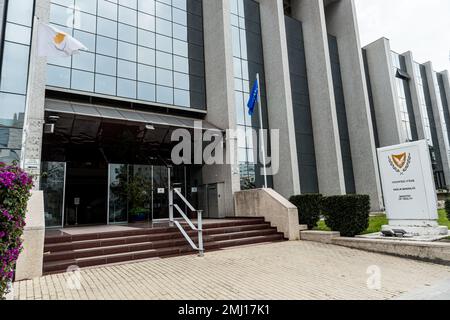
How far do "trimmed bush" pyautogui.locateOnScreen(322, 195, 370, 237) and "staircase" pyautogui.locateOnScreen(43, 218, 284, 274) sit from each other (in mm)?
2329

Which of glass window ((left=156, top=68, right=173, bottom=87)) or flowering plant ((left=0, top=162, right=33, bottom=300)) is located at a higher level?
glass window ((left=156, top=68, right=173, bottom=87))

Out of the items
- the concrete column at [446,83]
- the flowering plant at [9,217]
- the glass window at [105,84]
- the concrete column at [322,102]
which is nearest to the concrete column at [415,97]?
the concrete column at [446,83]

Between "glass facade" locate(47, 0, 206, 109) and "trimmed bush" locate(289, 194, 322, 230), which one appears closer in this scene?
"trimmed bush" locate(289, 194, 322, 230)

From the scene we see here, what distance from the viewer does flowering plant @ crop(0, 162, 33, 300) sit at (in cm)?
402

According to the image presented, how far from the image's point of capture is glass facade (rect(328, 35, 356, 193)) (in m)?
24.2

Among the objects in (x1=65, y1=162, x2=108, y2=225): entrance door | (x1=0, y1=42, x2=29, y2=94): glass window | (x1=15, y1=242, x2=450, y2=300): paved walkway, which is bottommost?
(x1=15, y1=242, x2=450, y2=300): paved walkway

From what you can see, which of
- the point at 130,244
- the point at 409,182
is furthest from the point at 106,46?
the point at 409,182

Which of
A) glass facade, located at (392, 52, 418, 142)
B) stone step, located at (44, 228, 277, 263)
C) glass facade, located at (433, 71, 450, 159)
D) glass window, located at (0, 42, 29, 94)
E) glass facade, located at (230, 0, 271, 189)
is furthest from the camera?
glass facade, located at (433, 71, 450, 159)

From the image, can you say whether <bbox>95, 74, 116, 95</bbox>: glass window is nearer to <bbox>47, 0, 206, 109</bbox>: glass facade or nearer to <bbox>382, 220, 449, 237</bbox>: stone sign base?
<bbox>47, 0, 206, 109</bbox>: glass facade

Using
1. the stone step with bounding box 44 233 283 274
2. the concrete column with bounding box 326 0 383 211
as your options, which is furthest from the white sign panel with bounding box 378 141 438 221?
the concrete column with bounding box 326 0 383 211

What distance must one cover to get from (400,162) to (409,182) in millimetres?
751

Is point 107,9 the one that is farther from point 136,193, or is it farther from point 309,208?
point 309,208

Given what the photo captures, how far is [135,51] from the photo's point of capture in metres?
16.9

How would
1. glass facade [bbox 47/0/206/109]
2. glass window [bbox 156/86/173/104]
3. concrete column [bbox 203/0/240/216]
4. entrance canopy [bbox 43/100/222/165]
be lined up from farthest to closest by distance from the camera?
glass window [bbox 156/86/173/104] < concrete column [bbox 203/0/240/216] < glass facade [bbox 47/0/206/109] < entrance canopy [bbox 43/100/222/165]
